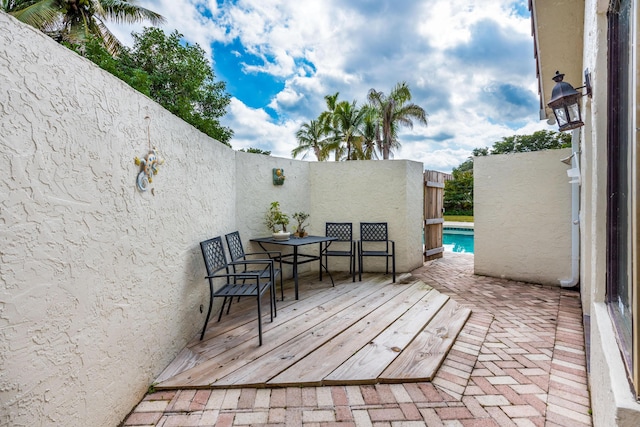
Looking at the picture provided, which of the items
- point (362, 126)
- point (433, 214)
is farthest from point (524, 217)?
point (362, 126)

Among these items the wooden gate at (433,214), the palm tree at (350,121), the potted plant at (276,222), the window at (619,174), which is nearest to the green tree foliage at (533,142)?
the palm tree at (350,121)

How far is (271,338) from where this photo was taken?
102 inches

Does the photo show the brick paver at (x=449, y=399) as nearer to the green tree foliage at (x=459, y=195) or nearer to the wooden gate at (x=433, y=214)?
the wooden gate at (x=433, y=214)

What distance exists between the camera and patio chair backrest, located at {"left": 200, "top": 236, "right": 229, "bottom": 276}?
2.63 metres

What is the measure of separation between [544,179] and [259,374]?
4.87 metres

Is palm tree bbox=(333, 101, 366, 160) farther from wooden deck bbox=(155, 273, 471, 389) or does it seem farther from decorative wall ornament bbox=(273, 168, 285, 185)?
wooden deck bbox=(155, 273, 471, 389)

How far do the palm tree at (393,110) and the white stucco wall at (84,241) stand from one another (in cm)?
1495

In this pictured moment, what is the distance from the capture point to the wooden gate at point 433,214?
6102 mm

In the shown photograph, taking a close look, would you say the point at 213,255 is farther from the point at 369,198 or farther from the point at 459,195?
the point at 459,195

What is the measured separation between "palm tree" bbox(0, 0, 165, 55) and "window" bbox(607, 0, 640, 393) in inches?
441

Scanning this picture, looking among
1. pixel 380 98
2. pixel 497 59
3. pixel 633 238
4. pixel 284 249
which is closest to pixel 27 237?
pixel 633 238

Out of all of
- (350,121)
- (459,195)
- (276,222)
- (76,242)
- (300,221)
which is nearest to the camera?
(76,242)

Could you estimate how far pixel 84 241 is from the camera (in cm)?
142

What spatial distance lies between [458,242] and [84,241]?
11469 millimetres
